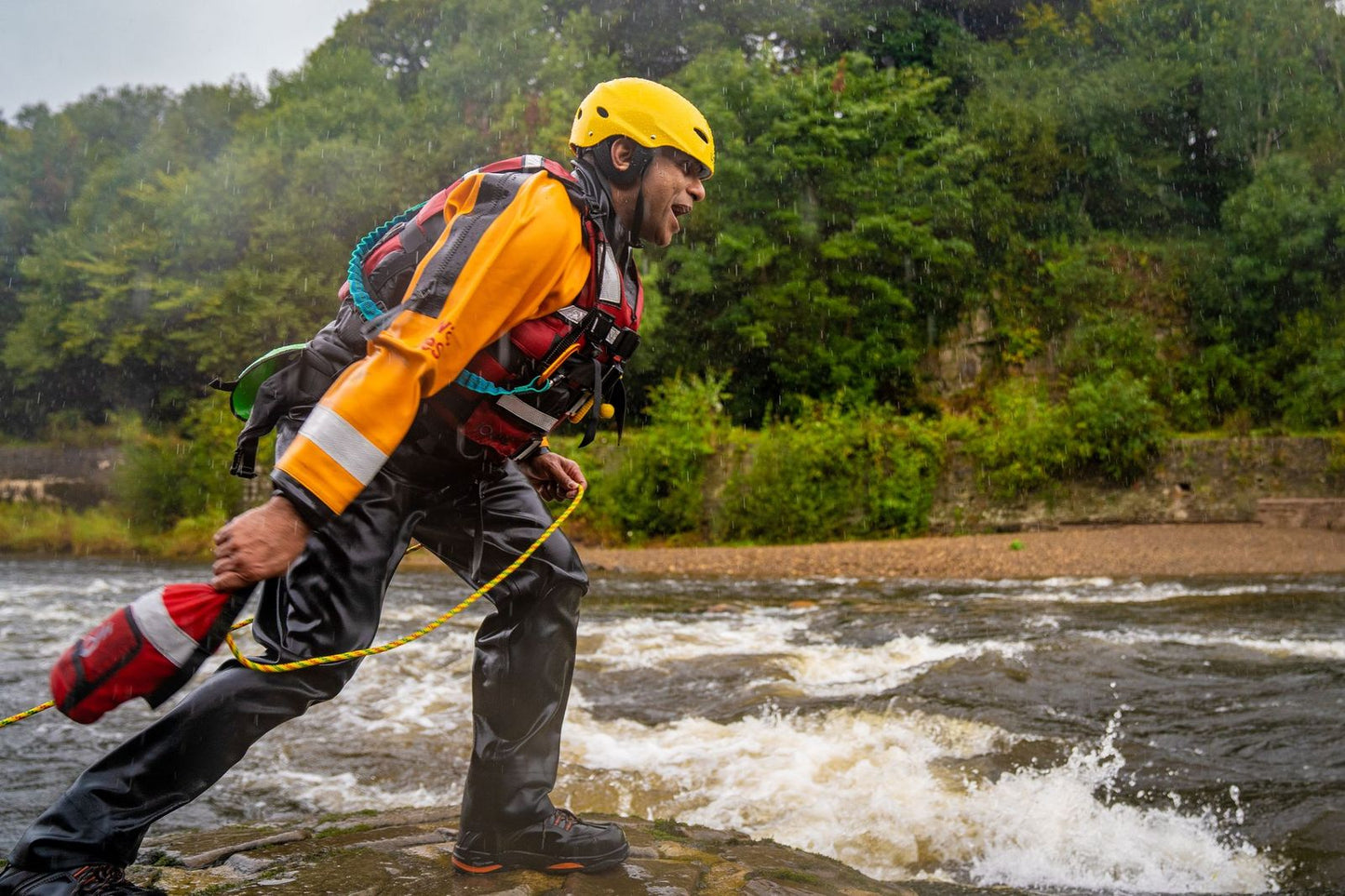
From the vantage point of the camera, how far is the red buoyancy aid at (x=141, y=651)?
2400 millimetres

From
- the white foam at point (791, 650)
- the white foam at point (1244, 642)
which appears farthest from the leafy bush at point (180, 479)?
the white foam at point (1244, 642)

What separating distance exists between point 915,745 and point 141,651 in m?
4.35

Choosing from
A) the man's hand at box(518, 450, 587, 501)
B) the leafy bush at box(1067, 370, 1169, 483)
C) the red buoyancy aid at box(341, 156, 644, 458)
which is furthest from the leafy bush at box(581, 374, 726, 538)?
the red buoyancy aid at box(341, 156, 644, 458)

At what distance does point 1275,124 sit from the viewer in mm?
31203

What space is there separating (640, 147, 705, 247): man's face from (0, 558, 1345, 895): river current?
2747 millimetres

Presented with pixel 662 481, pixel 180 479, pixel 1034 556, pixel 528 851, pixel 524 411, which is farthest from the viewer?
pixel 180 479

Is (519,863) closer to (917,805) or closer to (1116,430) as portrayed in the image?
(917,805)

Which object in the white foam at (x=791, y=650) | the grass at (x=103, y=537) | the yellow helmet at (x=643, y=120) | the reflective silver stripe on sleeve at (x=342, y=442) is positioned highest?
the yellow helmet at (x=643, y=120)

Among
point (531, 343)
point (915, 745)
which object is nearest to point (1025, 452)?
point (915, 745)

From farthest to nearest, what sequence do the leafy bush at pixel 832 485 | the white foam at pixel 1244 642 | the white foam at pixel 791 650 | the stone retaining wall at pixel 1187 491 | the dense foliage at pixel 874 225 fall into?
the dense foliage at pixel 874 225 < the stone retaining wall at pixel 1187 491 < the leafy bush at pixel 832 485 < the white foam at pixel 1244 642 < the white foam at pixel 791 650

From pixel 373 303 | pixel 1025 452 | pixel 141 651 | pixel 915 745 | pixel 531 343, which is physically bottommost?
pixel 915 745

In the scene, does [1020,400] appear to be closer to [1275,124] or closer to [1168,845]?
[1275,124]

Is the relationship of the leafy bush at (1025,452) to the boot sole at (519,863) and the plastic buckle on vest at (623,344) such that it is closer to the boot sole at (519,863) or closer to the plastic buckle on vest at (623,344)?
the boot sole at (519,863)

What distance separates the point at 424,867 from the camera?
3.29 m
